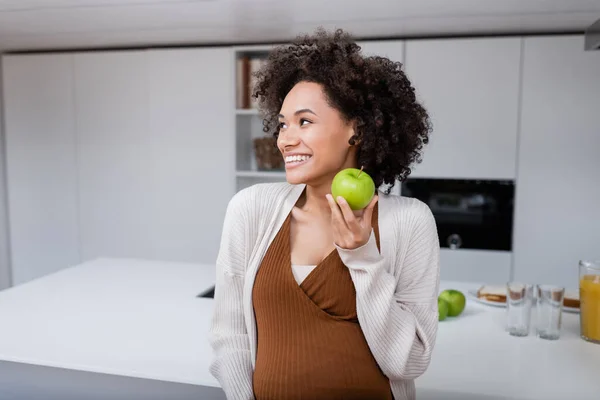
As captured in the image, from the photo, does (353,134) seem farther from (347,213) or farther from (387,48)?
(387,48)

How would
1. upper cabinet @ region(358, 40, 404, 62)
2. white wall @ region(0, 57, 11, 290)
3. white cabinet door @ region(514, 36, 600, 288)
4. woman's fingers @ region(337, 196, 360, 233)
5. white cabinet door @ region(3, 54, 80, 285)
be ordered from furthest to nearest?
white wall @ region(0, 57, 11, 290)
white cabinet door @ region(3, 54, 80, 285)
upper cabinet @ region(358, 40, 404, 62)
white cabinet door @ region(514, 36, 600, 288)
woman's fingers @ region(337, 196, 360, 233)

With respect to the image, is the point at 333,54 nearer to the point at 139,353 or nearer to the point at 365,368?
the point at 365,368

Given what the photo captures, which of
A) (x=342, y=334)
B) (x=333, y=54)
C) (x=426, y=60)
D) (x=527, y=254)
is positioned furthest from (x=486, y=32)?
(x=342, y=334)

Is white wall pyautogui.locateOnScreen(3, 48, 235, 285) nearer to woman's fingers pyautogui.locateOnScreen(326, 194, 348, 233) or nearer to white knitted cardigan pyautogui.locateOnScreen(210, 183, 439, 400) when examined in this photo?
white knitted cardigan pyautogui.locateOnScreen(210, 183, 439, 400)

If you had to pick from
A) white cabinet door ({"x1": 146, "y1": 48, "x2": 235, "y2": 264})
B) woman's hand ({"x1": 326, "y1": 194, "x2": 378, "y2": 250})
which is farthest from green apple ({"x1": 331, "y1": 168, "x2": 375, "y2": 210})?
white cabinet door ({"x1": 146, "y1": 48, "x2": 235, "y2": 264})

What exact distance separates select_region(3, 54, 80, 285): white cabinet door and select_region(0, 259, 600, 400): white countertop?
1821mm

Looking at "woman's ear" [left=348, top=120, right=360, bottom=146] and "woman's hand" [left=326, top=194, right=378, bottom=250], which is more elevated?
"woman's ear" [left=348, top=120, right=360, bottom=146]

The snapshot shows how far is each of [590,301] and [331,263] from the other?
2.88 ft

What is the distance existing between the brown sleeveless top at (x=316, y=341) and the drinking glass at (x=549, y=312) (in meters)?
0.68

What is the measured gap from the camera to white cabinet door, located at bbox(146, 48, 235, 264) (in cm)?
334

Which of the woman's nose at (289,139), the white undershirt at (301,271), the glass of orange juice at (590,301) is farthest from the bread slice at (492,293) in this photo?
the woman's nose at (289,139)

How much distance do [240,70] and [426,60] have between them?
1.09 metres

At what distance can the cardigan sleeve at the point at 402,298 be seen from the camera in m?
0.98

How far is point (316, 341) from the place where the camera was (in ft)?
3.40
